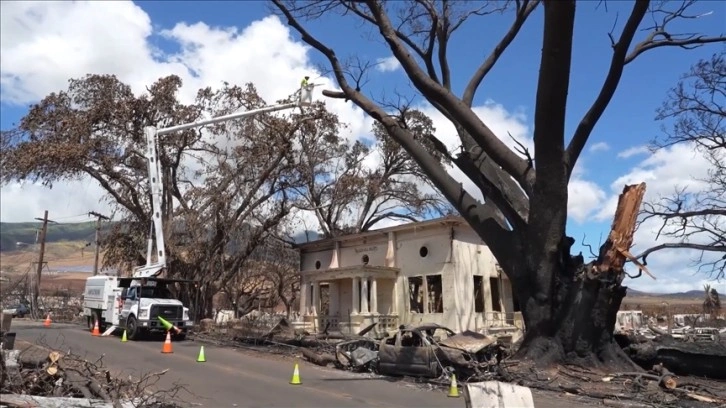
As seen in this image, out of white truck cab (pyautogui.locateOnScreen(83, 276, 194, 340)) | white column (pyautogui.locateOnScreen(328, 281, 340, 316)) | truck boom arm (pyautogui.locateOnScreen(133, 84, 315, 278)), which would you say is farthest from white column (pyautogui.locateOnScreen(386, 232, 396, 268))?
white truck cab (pyautogui.locateOnScreen(83, 276, 194, 340))

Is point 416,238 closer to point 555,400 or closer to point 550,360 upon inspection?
point 550,360

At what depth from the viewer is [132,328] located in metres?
23.5

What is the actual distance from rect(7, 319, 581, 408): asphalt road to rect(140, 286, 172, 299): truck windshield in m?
4.49

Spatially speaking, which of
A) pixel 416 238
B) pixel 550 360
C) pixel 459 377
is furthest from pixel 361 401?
pixel 416 238

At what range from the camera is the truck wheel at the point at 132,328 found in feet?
76.5

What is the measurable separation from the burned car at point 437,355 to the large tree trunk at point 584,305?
1474 mm

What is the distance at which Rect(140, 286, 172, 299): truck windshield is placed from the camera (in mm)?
23984

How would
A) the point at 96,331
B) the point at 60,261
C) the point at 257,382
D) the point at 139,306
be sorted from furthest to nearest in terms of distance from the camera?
the point at 60,261, the point at 96,331, the point at 139,306, the point at 257,382

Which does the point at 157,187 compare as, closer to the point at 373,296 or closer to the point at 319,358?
the point at 373,296

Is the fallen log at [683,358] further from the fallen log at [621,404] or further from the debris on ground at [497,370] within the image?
the fallen log at [621,404]

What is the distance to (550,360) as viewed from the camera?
14.4m

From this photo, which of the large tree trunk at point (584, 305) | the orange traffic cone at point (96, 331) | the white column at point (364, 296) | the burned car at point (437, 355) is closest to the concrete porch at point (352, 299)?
the white column at point (364, 296)

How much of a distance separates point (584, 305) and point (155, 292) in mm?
17180

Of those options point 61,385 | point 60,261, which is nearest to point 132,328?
point 61,385
